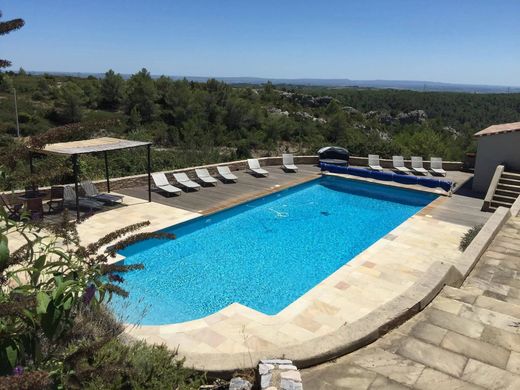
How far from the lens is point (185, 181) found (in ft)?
46.9

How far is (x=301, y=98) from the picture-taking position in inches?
2731

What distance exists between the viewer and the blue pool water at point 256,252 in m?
7.65

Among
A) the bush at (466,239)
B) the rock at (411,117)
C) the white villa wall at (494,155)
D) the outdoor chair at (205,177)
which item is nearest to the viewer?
the bush at (466,239)

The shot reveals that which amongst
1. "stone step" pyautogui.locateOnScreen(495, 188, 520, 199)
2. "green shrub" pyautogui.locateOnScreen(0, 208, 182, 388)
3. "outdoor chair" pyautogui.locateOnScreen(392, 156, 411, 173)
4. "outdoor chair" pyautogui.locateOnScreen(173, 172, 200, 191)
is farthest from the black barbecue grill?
"green shrub" pyautogui.locateOnScreen(0, 208, 182, 388)

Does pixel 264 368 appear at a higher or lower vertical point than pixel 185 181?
higher

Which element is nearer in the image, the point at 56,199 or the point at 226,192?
the point at 56,199

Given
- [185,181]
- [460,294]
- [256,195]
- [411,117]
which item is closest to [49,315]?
[460,294]

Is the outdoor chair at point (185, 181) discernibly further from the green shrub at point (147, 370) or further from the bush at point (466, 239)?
the green shrub at point (147, 370)

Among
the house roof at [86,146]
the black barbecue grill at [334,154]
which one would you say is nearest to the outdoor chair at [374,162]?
the black barbecue grill at [334,154]

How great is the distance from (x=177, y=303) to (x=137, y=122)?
27.6 m

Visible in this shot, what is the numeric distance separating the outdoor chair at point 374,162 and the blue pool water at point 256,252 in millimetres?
2487

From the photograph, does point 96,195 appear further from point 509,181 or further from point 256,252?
point 509,181

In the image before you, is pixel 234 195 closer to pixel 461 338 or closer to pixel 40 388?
pixel 461 338

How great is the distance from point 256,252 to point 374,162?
389 inches
